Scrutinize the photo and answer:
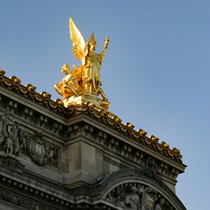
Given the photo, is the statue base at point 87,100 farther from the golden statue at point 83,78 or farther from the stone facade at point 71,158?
the stone facade at point 71,158

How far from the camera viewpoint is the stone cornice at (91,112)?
3244 cm

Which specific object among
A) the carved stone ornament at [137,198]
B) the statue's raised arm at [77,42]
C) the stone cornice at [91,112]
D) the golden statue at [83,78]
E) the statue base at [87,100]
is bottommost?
the carved stone ornament at [137,198]

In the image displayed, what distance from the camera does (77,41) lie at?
1533 inches

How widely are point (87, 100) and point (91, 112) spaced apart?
7.67 feet

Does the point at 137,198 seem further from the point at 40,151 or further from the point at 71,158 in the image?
the point at 40,151

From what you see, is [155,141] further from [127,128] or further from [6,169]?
[6,169]

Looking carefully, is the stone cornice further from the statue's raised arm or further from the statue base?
the statue's raised arm

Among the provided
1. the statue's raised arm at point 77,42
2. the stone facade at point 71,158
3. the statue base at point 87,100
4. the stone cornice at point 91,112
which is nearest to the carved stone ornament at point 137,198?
the stone facade at point 71,158

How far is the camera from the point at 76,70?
37875 millimetres

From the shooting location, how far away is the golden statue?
37.0m

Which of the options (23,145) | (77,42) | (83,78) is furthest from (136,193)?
(77,42)

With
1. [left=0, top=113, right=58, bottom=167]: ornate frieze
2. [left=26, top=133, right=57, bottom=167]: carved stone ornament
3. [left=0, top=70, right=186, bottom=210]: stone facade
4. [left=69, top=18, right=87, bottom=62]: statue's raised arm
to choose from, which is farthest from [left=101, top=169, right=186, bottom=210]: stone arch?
[left=69, top=18, right=87, bottom=62]: statue's raised arm

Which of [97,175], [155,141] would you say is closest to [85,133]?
[97,175]

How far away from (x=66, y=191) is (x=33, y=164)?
5.19ft
